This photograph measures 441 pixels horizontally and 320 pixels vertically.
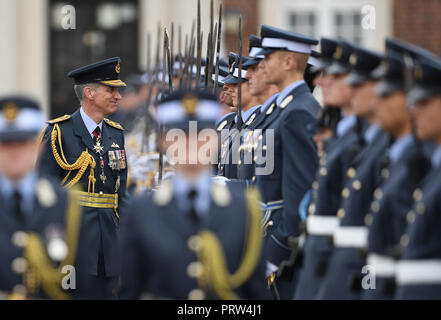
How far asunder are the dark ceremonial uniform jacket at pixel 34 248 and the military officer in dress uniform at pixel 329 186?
4.56 ft

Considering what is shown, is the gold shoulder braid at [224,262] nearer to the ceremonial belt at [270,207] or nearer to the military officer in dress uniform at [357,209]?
the military officer in dress uniform at [357,209]

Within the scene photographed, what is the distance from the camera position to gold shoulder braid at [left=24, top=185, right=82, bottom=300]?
166 inches

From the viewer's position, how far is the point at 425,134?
4.30 m

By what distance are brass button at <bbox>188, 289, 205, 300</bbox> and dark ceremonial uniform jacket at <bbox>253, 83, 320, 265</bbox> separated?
204 cm

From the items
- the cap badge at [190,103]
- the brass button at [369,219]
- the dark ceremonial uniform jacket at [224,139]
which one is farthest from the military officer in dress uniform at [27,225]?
the dark ceremonial uniform jacket at [224,139]

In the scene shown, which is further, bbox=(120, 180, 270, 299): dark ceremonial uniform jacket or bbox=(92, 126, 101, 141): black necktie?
bbox=(92, 126, 101, 141): black necktie

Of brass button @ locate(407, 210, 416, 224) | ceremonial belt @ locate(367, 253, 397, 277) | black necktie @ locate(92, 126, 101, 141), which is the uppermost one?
black necktie @ locate(92, 126, 101, 141)

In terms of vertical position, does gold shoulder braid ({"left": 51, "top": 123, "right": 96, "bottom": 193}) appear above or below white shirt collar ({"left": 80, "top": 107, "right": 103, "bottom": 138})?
below

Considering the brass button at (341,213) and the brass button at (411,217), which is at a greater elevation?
the brass button at (411,217)

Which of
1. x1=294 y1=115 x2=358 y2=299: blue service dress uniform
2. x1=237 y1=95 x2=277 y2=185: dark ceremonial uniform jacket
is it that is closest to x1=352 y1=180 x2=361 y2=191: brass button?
x1=294 y1=115 x2=358 y2=299: blue service dress uniform

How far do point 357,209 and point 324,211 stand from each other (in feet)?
1.15

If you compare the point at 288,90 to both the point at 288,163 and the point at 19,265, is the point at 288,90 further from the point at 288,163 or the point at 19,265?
the point at 19,265

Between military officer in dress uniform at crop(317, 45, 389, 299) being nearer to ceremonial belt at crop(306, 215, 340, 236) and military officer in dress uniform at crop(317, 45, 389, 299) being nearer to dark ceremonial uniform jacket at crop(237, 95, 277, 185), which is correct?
ceremonial belt at crop(306, 215, 340, 236)

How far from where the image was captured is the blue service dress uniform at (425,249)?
4.12 m
